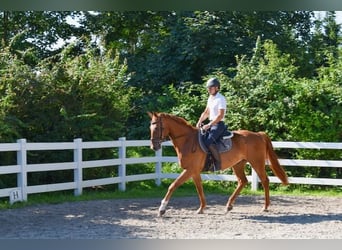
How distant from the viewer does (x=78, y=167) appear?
329 inches

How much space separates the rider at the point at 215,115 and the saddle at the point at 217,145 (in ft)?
0.15

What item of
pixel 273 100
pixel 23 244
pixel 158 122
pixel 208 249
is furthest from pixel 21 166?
pixel 273 100

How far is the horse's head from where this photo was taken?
6.59 metres

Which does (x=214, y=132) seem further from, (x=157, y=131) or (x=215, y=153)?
(x=157, y=131)

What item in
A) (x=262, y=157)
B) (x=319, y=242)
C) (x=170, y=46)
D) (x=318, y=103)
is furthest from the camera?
(x=170, y=46)

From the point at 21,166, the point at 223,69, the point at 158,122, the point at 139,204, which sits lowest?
the point at 139,204

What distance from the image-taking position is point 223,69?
1334cm

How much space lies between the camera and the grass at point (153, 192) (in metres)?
7.98

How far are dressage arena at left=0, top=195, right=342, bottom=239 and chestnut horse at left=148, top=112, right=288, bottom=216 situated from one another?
34 cm

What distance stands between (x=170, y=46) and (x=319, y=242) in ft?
33.0

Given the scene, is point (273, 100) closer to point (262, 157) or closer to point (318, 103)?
point (318, 103)

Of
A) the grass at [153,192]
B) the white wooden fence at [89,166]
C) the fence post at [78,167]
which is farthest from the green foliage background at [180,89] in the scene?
the fence post at [78,167]

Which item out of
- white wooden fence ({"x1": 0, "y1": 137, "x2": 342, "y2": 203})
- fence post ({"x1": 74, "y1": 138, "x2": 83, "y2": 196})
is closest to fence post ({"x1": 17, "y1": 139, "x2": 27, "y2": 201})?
white wooden fence ({"x1": 0, "y1": 137, "x2": 342, "y2": 203})

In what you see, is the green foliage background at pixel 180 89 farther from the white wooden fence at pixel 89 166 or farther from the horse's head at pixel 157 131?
the horse's head at pixel 157 131
